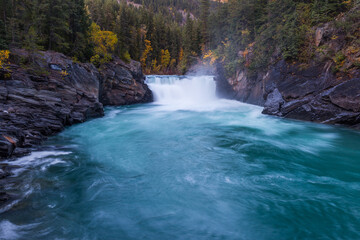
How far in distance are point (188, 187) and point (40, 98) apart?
30.8ft

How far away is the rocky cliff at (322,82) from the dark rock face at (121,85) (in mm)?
13661

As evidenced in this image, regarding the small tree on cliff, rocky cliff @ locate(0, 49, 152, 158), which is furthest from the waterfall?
rocky cliff @ locate(0, 49, 152, 158)

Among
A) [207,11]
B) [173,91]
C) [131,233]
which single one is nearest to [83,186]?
[131,233]

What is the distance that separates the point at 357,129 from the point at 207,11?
43490 millimetres

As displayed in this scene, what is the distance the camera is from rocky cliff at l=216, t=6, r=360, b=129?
10.8 m

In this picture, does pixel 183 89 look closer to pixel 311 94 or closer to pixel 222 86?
pixel 222 86

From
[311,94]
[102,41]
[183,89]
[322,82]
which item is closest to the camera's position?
[322,82]

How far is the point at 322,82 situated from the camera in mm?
12242

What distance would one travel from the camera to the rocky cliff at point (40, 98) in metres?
7.70

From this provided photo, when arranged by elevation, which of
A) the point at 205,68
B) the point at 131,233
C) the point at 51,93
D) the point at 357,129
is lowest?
the point at 131,233

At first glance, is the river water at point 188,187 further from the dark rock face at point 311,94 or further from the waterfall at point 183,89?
the waterfall at point 183,89

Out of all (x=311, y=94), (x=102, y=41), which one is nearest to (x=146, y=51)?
(x=102, y=41)

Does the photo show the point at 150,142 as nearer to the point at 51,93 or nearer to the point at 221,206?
the point at 221,206

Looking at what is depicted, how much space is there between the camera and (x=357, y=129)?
1063 centimetres
